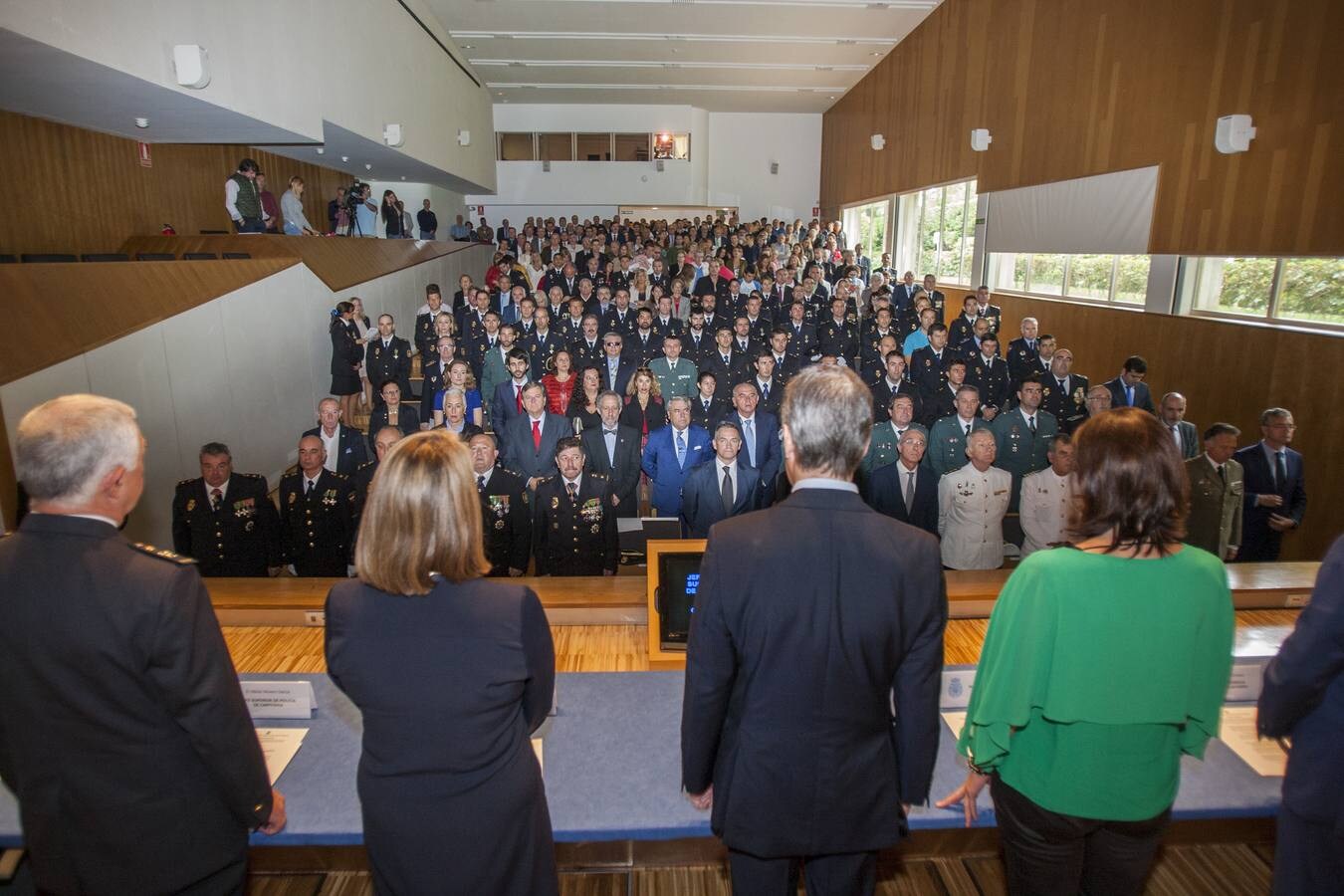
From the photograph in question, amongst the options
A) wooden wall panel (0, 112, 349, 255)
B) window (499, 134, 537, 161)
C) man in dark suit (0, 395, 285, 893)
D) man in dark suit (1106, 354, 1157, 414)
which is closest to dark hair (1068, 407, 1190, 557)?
man in dark suit (0, 395, 285, 893)

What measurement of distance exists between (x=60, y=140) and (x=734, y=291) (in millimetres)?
7896

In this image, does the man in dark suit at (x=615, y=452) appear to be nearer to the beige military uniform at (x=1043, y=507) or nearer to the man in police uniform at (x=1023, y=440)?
the beige military uniform at (x=1043, y=507)

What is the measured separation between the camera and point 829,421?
1.35 m

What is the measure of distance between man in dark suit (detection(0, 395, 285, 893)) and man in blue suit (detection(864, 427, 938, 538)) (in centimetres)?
364

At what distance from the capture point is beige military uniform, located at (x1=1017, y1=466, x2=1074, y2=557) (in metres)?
4.36

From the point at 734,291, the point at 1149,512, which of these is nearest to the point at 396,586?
the point at 1149,512

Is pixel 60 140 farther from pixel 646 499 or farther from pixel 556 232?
pixel 556 232

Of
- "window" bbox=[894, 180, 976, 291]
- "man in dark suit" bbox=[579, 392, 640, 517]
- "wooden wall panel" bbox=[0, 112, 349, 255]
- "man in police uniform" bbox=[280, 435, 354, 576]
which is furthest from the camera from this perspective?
"window" bbox=[894, 180, 976, 291]

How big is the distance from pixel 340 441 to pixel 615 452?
192 centimetres

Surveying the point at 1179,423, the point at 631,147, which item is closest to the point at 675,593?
the point at 1179,423

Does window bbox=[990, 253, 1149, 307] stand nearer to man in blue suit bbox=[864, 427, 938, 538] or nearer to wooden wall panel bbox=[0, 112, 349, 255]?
man in blue suit bbox=[864, 427, 938, 538]

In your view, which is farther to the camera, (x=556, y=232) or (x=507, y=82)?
(x=507, y=82)

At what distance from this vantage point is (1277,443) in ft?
15.3

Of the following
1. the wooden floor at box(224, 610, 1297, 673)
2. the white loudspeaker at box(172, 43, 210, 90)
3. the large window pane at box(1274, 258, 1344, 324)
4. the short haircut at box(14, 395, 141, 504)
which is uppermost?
the white loudspeaker at box(172, 43, 210, 90)
